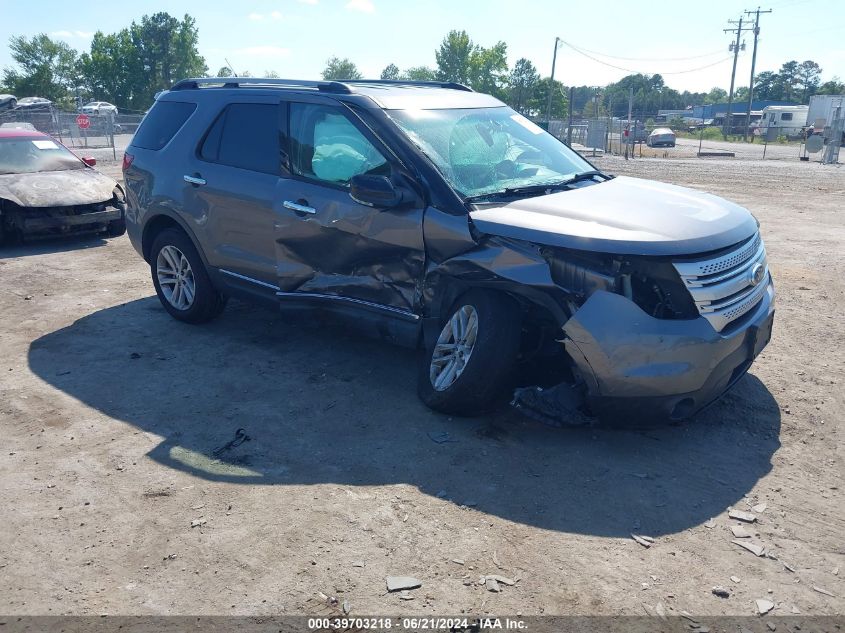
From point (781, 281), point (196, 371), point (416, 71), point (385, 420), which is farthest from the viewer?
point (416, 71)

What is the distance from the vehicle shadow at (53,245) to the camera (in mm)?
9765

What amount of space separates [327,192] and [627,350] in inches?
92.6

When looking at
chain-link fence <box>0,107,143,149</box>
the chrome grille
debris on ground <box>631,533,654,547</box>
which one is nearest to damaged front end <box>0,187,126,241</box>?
the chrome grille

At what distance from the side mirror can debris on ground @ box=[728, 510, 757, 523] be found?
8.39 feet

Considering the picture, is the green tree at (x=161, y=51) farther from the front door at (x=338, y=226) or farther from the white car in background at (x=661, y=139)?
the front door at (x=338, y=226)

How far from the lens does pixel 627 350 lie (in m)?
3.79

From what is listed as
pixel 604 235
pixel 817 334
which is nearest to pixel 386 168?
pixel 604 235

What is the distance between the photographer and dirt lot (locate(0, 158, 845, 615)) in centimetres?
303

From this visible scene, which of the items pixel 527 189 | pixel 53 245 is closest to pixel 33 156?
pixel 53 245

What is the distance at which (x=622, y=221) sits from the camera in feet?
13.3

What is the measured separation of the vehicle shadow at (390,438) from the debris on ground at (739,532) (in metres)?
0.15

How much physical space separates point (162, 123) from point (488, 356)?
410 centimetres

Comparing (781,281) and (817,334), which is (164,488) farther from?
(781,281)

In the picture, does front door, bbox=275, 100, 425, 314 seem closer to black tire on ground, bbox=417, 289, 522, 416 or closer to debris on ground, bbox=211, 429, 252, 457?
black tire on ground, bbox=417, 289, 522, 416
